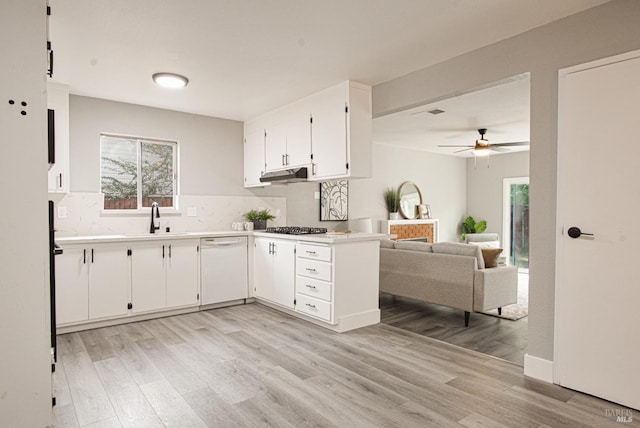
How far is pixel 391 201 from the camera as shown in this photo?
7363 millimetres

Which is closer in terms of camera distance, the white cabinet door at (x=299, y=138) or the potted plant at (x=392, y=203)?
the white cabinet door at (x=299, y=138)

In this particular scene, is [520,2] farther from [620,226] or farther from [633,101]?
[620,226]

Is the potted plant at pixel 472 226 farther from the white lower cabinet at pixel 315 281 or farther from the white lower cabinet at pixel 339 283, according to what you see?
the white lower cabinet at pixel 315 281

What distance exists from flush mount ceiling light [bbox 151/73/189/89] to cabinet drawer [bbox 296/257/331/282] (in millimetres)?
2128

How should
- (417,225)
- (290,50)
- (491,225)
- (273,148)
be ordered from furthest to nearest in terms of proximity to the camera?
(491,225) < (417,225) < (273,148) < (290,50)

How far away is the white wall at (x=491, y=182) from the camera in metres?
7.99

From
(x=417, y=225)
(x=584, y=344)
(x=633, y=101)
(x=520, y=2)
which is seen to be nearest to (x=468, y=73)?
(x=520, y=2)

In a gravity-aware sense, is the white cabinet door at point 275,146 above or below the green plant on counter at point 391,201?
above

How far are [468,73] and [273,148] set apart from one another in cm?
249

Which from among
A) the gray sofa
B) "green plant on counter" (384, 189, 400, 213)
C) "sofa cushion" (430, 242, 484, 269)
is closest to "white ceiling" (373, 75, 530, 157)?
"green plant on counter" (384, 189, 400, 213)

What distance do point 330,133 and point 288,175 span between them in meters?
0.71

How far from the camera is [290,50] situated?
9.98ft

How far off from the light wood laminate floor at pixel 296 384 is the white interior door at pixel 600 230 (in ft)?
0.76

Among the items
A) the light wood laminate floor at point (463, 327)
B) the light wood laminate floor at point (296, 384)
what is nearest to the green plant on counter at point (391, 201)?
the light wood laminate floor at point (463, 327)
